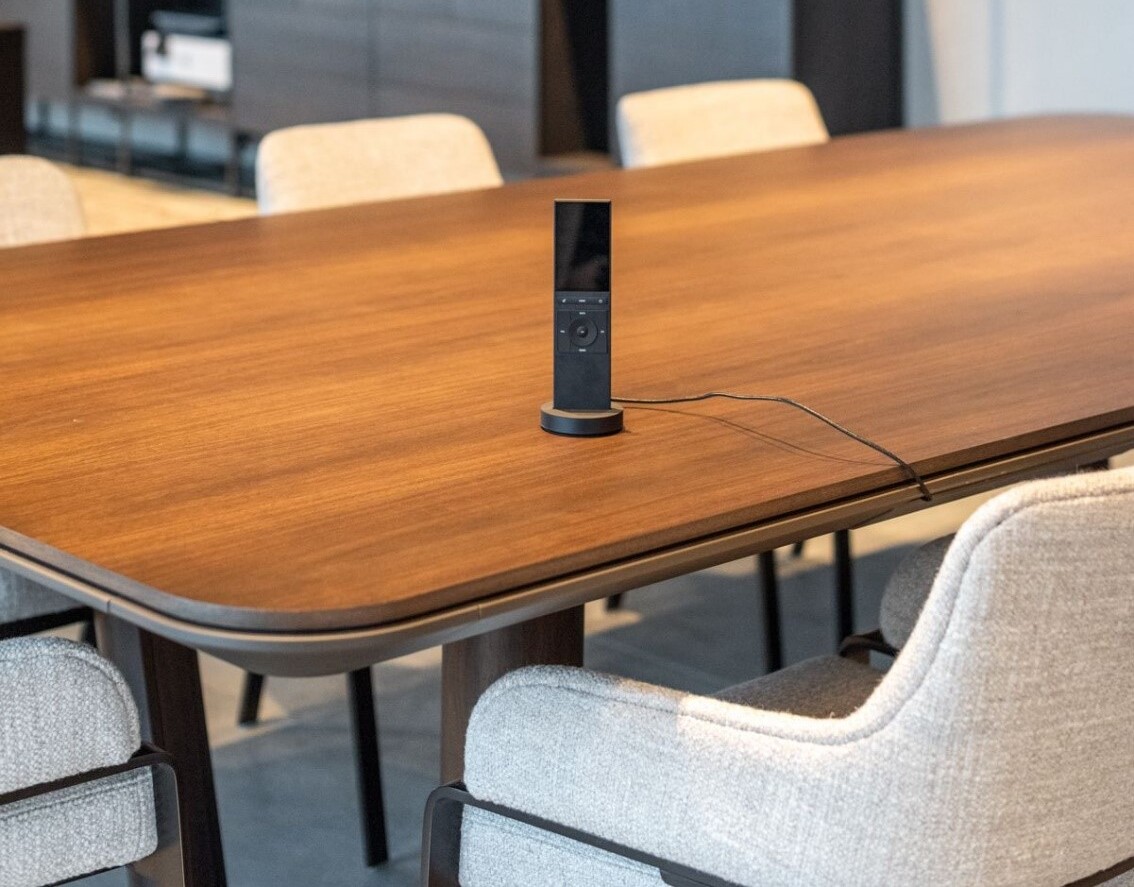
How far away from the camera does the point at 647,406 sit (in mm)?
1542

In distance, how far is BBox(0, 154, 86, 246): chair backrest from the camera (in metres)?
2.36

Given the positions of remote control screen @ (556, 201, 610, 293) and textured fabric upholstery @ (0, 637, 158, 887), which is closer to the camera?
textured fabric upholstery @ (0, 637, 158, 887)

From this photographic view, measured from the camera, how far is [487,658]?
154cm

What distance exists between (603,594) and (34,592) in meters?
1.06

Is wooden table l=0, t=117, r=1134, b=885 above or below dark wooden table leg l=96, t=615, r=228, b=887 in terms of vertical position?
above

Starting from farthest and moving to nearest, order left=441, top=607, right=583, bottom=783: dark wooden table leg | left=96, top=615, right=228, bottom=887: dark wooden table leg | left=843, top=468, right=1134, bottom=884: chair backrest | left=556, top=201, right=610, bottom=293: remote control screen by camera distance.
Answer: left=96, top=615, right=228, bottom=887: dark wooden table leg < left=441, top=607, right=583, bottom=783: dark wooden table leg < left=556, top=201, right=610, bottom=293: remote control screen < left=843, top=468, right=1134, bottom=884: chair backrest

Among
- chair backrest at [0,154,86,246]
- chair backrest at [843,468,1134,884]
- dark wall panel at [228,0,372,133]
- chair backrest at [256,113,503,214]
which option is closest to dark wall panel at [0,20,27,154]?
dark wall panel at [228,0,372,133]

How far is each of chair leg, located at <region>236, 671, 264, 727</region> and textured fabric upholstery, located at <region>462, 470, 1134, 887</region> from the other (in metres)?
1.46

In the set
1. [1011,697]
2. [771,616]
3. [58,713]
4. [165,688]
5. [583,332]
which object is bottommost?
[771,616]

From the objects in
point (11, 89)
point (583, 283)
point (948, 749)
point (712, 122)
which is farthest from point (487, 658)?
point (11, 89)

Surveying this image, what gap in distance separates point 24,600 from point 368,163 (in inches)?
41.3

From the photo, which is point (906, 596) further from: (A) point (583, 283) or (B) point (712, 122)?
(B) point (712, 122)

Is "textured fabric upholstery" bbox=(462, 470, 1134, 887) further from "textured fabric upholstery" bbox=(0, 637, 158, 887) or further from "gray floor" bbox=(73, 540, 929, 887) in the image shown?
"gray floor" bbox=(73, 540, 929, 887)

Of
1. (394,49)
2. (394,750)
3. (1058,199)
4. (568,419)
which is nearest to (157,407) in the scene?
(568,419)
